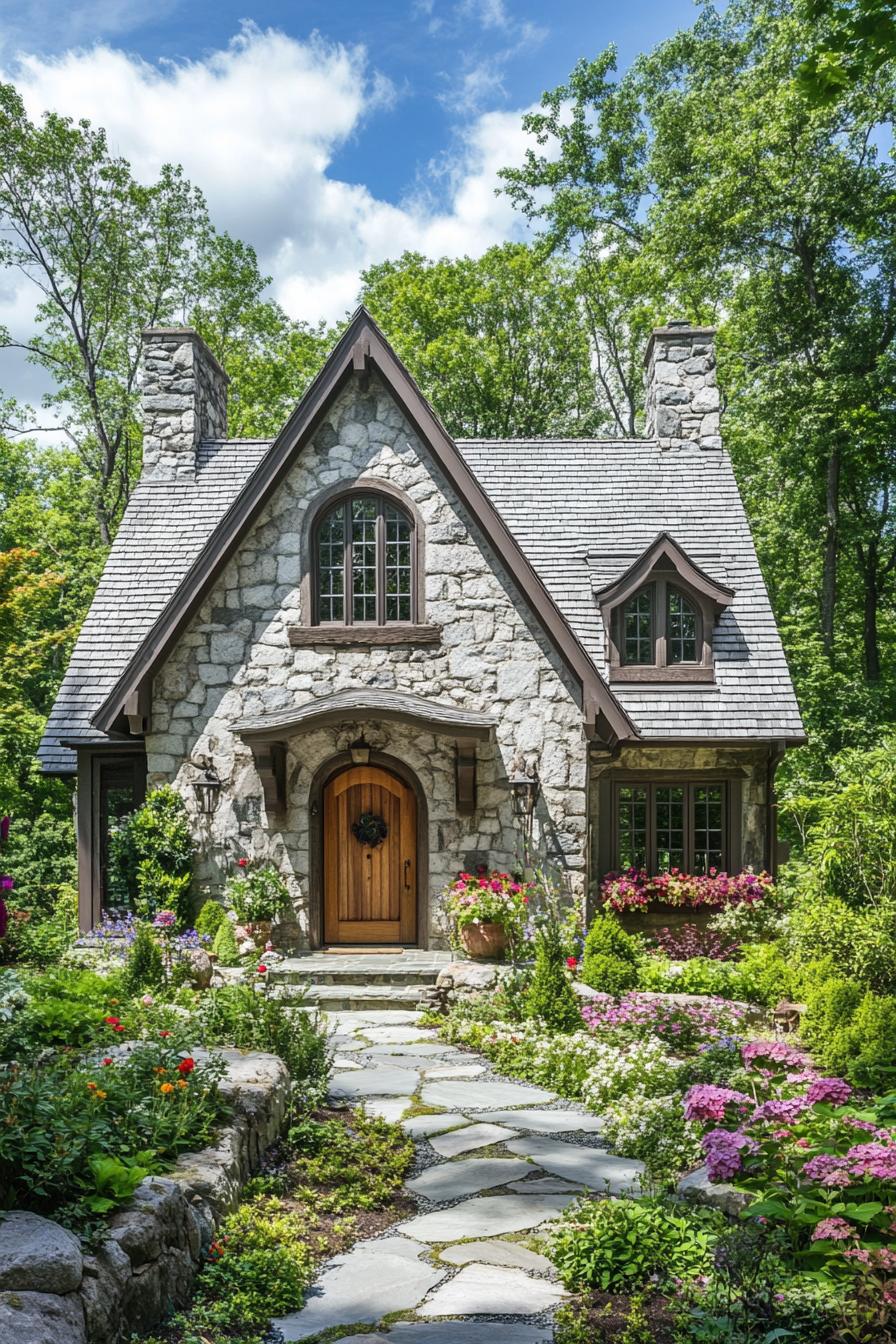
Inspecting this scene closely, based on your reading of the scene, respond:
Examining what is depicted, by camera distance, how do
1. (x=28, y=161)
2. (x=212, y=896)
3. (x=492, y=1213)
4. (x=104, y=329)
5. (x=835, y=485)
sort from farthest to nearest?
(x=104, y=329) → (x=28, y=161) → (x=835, y=485) → (x=212, y=896) → (x=492, y=1213)

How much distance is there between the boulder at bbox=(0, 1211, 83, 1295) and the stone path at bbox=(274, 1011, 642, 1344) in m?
1.06

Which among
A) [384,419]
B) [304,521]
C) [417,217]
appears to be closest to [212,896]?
[304,521]

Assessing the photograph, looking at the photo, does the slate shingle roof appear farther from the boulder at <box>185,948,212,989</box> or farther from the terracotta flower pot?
the boulder at <box>185,948,212,989</box>

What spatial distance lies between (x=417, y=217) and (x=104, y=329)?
7898 mm

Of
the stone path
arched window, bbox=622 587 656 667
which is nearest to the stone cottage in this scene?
arched window, bbox=622 587 656 667

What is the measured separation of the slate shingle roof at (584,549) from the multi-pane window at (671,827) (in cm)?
96

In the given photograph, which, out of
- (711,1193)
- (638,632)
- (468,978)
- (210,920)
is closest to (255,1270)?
(711,1193)

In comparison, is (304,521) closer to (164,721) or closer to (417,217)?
(164,721)

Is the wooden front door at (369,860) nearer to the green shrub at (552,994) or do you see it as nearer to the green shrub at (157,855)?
the green shrub at (157,855)

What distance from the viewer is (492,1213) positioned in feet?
17.7

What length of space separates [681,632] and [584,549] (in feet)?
6.13

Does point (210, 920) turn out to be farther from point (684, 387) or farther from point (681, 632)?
point (684, 387)

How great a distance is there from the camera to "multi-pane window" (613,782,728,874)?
520 inches

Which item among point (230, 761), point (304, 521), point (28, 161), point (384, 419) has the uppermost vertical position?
point (28, 161)
